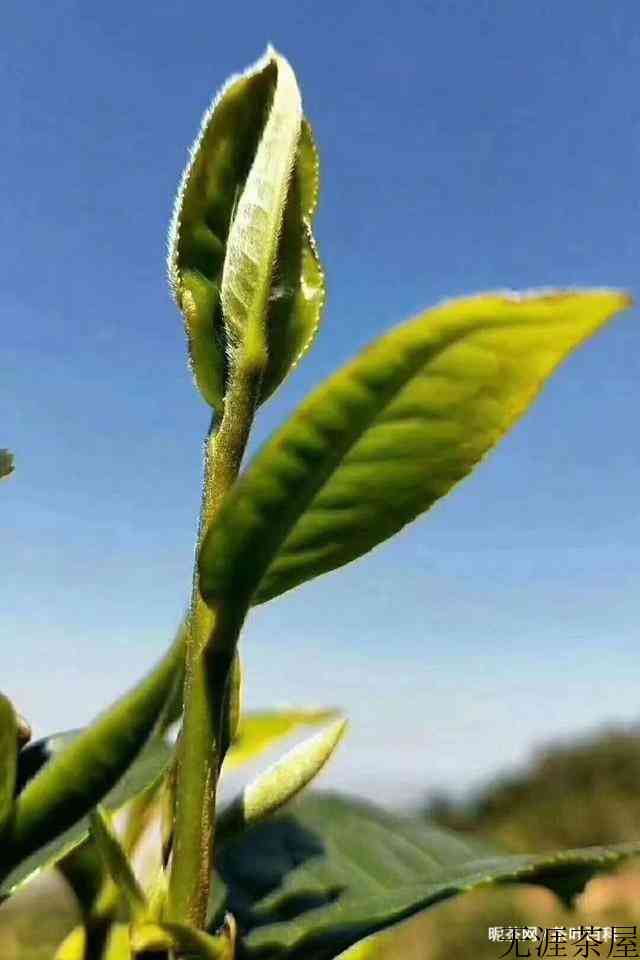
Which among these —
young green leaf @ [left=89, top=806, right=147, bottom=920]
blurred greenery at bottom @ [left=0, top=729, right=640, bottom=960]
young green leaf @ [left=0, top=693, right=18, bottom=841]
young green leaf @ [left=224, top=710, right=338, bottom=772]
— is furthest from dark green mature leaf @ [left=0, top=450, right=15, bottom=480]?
blurred greenery at bottom @ [left=0, top=729, right=640, bottom=960]

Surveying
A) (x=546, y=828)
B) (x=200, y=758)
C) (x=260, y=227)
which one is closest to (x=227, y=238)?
(x=260, y=227)

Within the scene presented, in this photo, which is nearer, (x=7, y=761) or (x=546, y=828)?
(x=7, y=761)

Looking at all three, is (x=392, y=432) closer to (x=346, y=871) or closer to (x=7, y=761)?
(x=7, y=761)

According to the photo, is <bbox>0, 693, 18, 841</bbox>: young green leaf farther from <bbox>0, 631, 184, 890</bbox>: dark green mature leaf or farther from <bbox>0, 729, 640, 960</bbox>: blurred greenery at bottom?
<bbox>0, 729, 640, 960</bbox>: blurred greenery at bottom

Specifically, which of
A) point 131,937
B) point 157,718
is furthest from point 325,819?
point 131,937

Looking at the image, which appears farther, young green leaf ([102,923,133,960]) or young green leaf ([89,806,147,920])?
young green leaf ([102,923,133,960])

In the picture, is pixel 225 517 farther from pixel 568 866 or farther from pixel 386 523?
pixel 568 866

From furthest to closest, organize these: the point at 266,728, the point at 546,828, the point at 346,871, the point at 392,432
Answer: the point at 546,828
the point at 266,728
the point at 346,871
the point at 392,432
